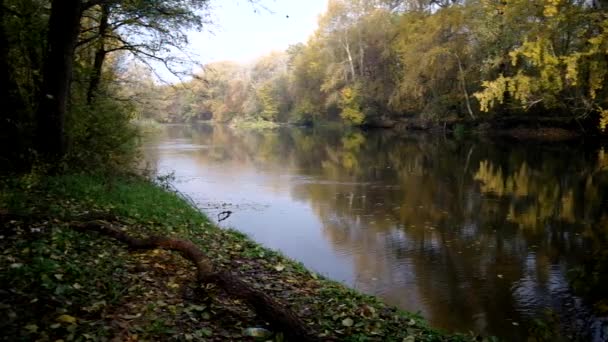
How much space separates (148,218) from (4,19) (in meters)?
5.34

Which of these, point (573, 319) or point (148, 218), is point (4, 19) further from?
point (573, 319)

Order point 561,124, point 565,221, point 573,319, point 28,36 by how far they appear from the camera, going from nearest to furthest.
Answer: point 573,319 → point 28,36 → point 565,221 → point 561,124

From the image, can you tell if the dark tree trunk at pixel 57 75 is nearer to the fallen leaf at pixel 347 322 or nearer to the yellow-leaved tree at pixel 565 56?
the fallen leaf at pixel 347 322

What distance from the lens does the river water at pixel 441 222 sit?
8.54 metres

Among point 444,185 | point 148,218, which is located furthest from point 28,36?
point 444,185

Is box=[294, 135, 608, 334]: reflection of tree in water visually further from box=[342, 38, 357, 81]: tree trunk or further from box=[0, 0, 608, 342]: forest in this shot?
box=[342, 38, 357, 81]: tree trunk

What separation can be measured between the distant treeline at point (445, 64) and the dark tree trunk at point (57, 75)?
5833 mm

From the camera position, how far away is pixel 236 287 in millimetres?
5016

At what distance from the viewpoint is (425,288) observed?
9.13 metres

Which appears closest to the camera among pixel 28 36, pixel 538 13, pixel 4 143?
pixel 4 143

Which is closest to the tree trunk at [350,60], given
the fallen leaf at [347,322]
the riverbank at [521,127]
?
the riverbank at [521,127]

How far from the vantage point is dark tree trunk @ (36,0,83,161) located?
9.23 m

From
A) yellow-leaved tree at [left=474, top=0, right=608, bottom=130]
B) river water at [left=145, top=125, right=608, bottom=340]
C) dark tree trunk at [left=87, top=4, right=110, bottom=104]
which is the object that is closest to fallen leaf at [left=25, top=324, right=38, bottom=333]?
river water at [left=145, top=125, right=608, bottom=340]

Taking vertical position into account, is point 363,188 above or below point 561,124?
below
